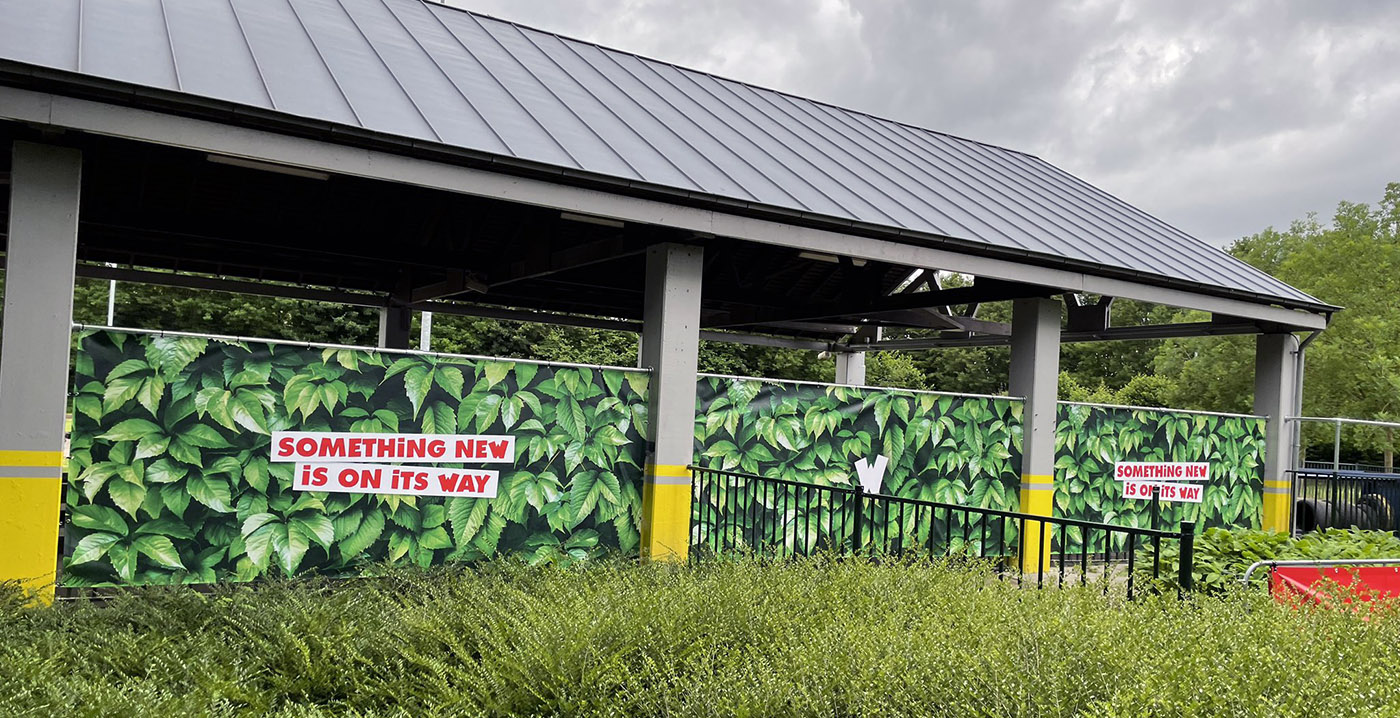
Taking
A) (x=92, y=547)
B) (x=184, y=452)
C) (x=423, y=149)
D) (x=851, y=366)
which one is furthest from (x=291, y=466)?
(x=851, y=366)

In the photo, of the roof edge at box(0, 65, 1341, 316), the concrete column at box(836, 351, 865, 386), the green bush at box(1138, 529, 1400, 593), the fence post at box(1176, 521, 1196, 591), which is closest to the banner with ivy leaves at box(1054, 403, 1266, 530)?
the roof edge at box(0, 65, 1341, 316)

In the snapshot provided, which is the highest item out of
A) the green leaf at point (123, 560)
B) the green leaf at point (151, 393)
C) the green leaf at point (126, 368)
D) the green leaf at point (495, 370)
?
the green leaf at point (495, 370)

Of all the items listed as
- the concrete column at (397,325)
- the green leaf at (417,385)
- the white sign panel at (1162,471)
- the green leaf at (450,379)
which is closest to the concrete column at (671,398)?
the green leaf at (450,379)

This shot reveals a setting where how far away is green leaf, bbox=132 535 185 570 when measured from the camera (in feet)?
23.5

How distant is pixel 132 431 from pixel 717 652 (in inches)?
184

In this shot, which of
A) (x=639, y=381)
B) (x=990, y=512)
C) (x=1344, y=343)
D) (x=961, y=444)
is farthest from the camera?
(x=1344, y=343)

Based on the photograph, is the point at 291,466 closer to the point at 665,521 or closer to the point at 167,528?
the point at 167,528

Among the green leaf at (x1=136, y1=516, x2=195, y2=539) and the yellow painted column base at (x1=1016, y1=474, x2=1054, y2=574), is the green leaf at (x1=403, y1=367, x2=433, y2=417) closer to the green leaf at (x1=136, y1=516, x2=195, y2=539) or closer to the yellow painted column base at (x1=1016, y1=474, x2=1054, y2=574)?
the green leaf at (x1=136, y1=516, x2=195, y2=539)

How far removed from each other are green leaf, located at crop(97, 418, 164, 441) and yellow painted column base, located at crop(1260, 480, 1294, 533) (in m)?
13.7

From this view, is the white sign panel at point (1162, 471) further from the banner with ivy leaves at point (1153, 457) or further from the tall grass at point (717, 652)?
the tall grass at point (717, 652)

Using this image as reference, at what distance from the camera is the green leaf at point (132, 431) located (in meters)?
7.09

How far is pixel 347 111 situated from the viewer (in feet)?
24.4

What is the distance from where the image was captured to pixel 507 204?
1084cm

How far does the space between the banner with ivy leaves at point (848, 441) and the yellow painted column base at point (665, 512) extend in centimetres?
22
